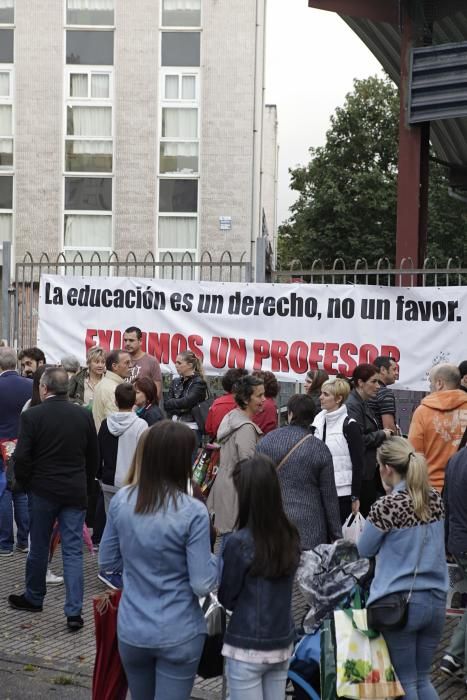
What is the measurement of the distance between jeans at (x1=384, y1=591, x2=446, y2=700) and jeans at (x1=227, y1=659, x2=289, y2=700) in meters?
0.64

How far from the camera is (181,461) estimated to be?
4164 millimetres

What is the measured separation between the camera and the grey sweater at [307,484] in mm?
6230

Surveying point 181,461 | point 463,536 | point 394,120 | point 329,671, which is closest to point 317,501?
point 463,536

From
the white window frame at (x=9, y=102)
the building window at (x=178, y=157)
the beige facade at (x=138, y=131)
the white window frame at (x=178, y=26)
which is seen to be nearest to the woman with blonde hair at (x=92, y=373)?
the beige facade at (x=138, y=131)

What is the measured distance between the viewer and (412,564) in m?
4.63

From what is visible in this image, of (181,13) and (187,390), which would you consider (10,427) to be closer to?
(187,390)

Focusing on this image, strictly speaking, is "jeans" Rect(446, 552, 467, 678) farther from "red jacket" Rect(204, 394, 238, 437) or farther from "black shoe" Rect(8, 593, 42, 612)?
"black shoe" Rect(8, 593, 42, 612)

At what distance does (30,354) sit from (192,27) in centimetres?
2169

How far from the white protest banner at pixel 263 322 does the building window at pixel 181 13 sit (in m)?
19.3

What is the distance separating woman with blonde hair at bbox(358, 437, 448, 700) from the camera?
4.61 m

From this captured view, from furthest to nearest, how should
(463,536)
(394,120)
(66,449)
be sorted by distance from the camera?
1. (394,120)
2. (66,449)
3. (463,536)

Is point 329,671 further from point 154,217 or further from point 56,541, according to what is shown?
point 154,217

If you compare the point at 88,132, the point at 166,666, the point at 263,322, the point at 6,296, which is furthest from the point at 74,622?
the point at 88,132

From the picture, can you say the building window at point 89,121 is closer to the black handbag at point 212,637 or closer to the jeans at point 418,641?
Result: the jeans at point 418,641
